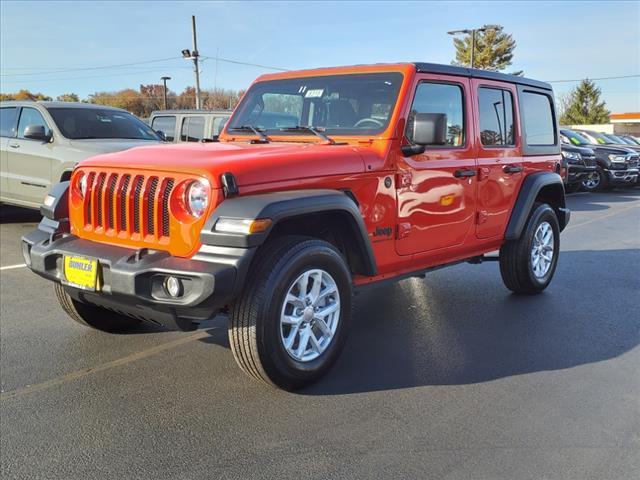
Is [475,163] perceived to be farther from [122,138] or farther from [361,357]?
[122,138]

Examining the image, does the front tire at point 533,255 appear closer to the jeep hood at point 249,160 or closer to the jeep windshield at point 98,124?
the jeep hood at point 249,160

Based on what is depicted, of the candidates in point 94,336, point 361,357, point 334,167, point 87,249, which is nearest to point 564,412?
point 361,357

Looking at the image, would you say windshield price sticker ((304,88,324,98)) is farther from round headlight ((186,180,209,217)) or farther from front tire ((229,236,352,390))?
round headlight ((186,180,209,217))

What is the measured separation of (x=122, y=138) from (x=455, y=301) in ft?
17.5

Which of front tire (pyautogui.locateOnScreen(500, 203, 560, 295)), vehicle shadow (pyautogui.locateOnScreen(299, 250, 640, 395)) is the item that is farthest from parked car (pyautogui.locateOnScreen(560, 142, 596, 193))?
front tire (pyautogui.locateOnScreen(500, 203, 560, 295))

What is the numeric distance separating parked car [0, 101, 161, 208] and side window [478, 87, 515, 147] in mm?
4719

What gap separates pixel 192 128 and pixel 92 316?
6.97 m

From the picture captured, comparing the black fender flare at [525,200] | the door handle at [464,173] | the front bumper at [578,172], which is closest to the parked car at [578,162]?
the front bumper at [578,172]

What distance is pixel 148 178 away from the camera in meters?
3.36

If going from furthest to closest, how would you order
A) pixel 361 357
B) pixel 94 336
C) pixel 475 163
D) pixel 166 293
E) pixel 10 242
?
1. pixel 10 242
2. pixel 475 163
3. pixel 94 336
4. pixel 361 357
5. pixel 166 293

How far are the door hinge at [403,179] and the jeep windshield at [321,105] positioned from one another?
1.09 ft

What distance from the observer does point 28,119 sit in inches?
332

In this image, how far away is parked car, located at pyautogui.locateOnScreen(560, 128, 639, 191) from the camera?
17.2m

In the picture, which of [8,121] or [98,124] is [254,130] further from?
[8,121]
